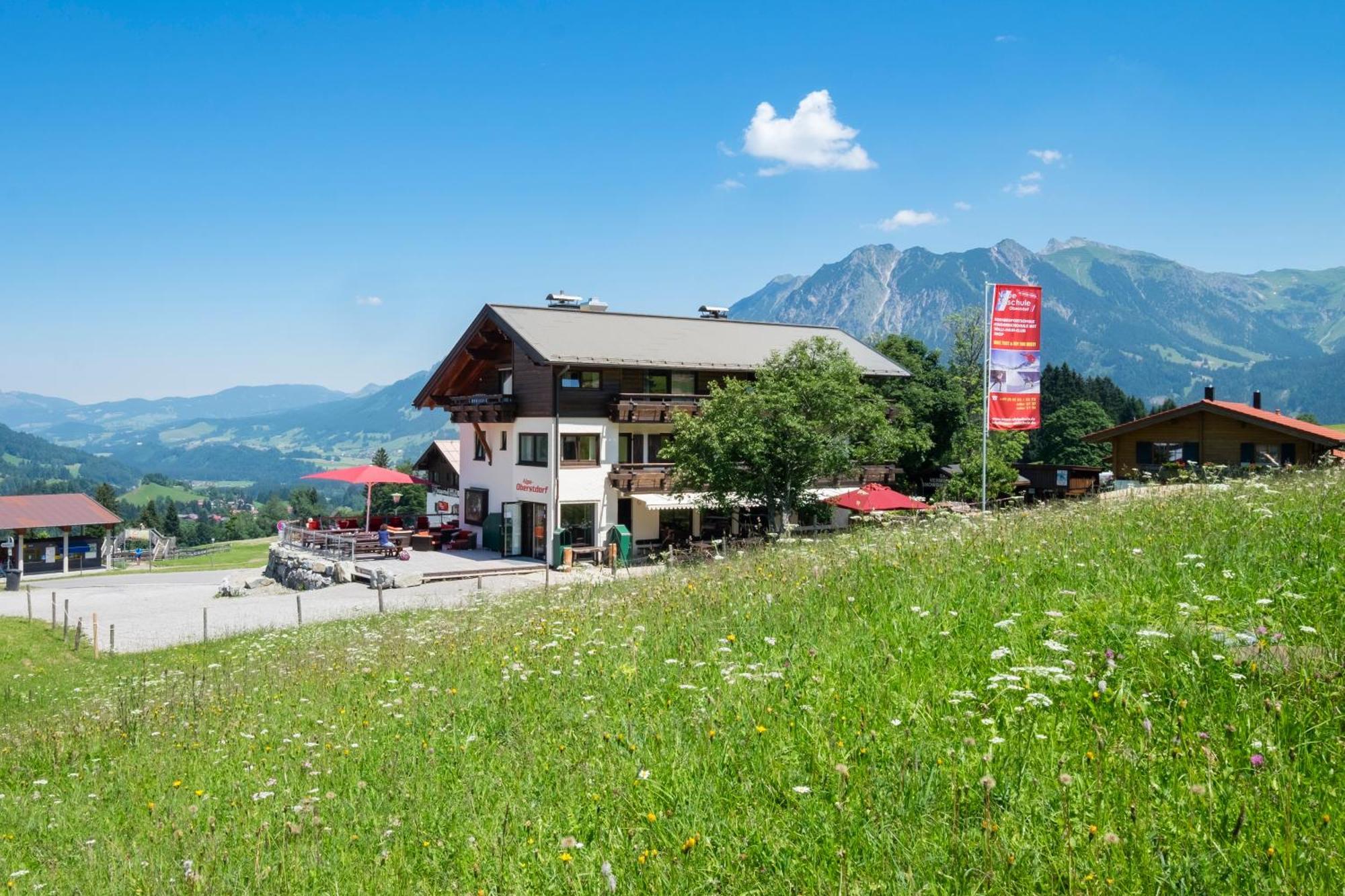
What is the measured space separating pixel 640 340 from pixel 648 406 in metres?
4.16

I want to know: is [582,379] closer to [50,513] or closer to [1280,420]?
[1280,420]

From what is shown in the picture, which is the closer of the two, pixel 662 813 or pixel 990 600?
pixel 662 813

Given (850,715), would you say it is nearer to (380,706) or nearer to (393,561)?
(380,706)

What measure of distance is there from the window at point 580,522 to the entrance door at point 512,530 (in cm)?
291

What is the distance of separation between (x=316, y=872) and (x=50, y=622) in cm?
2862

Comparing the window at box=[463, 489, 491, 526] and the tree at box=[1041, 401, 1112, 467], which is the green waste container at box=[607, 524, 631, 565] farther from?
the tree at box=[1041, 401, 1112, 467]

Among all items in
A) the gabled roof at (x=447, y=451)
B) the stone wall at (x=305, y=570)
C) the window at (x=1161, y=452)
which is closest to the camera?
the stone wall at (x=305, y=570)

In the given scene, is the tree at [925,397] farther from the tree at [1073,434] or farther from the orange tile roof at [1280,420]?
the tree at [1073,434]

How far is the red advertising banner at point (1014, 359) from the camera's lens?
2364 centimetres

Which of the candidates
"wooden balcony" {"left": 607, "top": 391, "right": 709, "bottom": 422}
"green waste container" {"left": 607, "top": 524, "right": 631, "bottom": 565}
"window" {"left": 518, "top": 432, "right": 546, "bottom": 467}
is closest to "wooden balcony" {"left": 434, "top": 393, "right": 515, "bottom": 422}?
"window" {"left": 518, "top": 432, "right": 546, "bottom": 467}

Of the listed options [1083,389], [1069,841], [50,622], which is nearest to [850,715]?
[1069,841]

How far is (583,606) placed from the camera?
10.6m

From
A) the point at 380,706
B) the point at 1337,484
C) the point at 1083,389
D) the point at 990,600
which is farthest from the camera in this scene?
the point at 1083,389

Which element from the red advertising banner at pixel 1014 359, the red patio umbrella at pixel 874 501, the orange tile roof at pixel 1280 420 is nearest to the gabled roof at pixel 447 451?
the red patio umbrella at pixel 874 501
